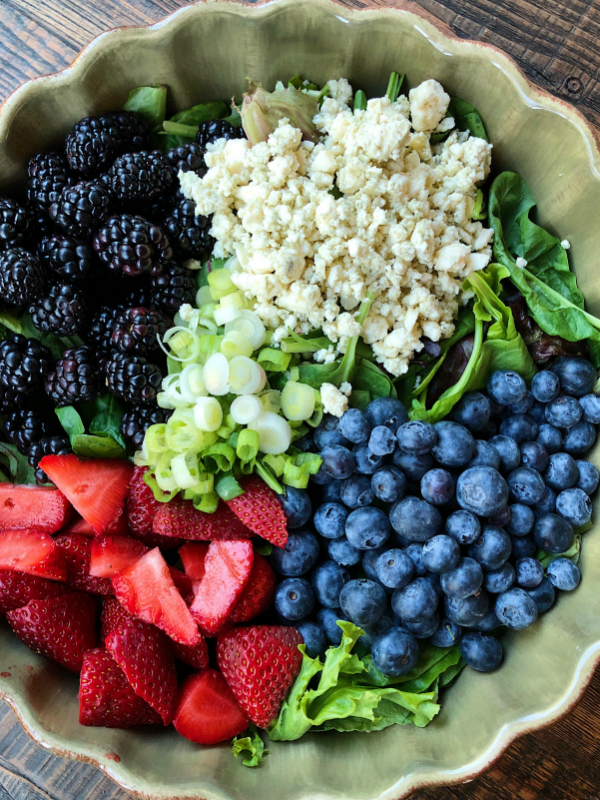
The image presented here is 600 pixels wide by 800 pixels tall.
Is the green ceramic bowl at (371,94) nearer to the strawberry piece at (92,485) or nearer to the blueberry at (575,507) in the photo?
the blueberry at (575,507)

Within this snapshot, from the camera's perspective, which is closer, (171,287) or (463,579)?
(463,579)

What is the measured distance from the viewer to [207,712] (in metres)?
1.27

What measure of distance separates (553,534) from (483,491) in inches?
Result: 8.1

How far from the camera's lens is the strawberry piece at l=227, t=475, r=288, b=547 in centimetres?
126

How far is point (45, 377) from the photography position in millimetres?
1354

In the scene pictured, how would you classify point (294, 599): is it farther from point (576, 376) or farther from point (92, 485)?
point (576, 376)

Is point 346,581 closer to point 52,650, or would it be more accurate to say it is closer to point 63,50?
point 52,650

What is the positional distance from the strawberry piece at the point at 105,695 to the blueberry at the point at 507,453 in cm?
95

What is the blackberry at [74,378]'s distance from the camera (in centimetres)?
129

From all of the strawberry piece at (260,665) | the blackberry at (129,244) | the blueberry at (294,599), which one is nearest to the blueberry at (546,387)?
the blueberry at (294,599)

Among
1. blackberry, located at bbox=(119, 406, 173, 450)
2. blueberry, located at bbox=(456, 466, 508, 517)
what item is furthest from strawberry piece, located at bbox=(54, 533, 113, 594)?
blueberry, located at bbox=(456, 466, 508, 517)

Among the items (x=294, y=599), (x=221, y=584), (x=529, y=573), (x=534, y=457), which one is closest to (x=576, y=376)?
(x=534, y=457)

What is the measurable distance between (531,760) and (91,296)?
1627 mm

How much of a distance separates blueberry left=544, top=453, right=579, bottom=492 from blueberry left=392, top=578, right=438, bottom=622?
0.38 metres
